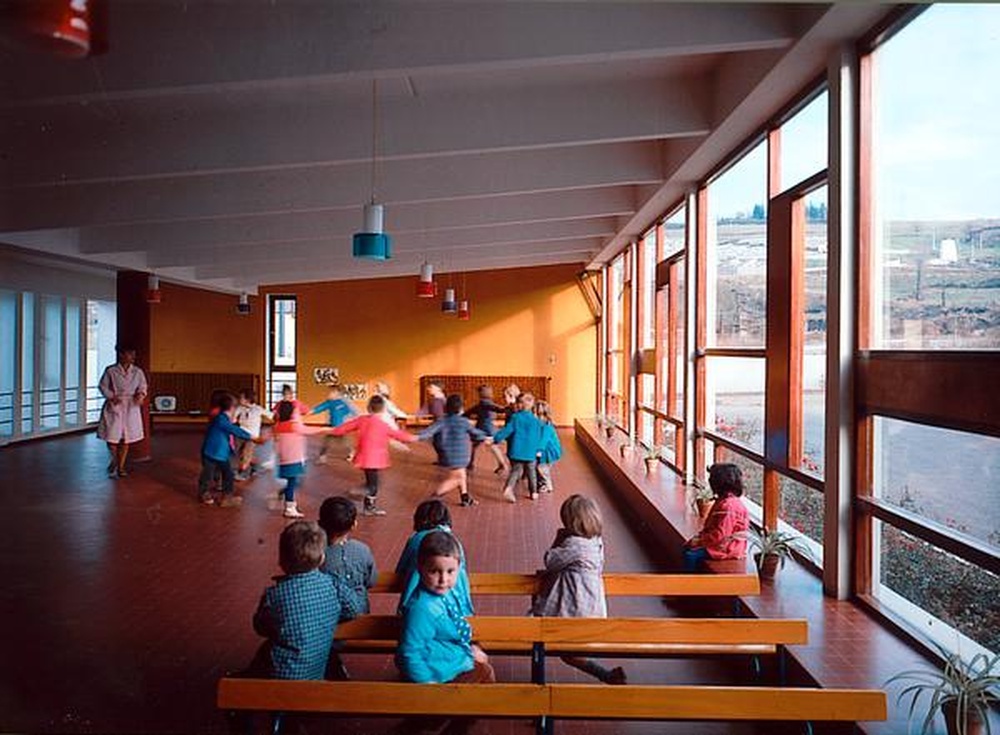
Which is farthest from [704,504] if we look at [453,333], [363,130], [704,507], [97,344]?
[97,344]

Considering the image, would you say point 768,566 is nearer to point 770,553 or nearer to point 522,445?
point 770,553

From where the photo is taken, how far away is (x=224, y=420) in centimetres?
779

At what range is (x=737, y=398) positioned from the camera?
627 centimetres

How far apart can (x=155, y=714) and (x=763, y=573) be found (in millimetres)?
2955

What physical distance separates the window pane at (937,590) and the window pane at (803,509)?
0.73m

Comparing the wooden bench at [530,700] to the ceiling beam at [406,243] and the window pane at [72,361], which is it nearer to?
the ceiling beam at [406,243]

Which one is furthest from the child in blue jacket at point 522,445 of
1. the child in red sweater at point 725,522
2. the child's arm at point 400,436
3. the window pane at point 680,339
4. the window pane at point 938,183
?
the window pane at point 938,183

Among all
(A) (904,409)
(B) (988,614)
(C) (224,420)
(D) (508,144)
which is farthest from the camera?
(C) (224,420)

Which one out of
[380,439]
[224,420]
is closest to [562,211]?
[380,439]

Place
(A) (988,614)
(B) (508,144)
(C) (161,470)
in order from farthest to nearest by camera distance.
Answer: (C) (161,470)
(B) (508,144)
(A) (988,614)

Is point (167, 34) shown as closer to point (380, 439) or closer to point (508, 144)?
point (508, 144)

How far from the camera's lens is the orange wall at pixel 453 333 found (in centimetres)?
1595

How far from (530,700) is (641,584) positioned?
128 centimetres

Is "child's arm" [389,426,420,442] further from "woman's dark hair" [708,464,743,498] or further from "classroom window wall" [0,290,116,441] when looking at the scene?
"classroom window wall" [0,290,116,441]
